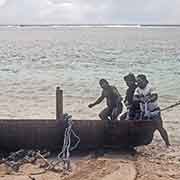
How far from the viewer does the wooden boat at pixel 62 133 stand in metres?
10.0

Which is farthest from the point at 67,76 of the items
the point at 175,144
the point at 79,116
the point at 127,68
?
the point at 175,144

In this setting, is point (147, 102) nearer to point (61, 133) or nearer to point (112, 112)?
point (112, 112)

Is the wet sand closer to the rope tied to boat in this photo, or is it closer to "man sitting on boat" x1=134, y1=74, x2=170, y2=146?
the rope tied to boat

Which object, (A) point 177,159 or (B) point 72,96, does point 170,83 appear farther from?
(A) point 177,159

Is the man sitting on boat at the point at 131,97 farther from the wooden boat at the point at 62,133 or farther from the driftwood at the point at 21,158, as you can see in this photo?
the driftwood at the point at 21,158

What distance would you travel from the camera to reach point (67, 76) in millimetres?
27141

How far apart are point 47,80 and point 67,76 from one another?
2129 mm

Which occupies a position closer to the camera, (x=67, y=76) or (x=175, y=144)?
(x=175, y=144)

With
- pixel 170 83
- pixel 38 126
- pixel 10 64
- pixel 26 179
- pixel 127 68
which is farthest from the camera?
pixel 10 64

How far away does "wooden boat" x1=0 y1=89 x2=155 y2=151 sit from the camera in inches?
394

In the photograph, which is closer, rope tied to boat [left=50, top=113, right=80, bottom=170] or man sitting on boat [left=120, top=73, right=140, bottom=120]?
rope tied to boat [left=50, top=113, right=80, bottom=170]

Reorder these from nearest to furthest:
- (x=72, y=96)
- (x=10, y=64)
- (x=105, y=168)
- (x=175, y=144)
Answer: (x=105, y=168)
(x=175, y=144)
(x=72, y=96)
(x=10, y=64)

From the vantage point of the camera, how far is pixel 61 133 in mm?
10070

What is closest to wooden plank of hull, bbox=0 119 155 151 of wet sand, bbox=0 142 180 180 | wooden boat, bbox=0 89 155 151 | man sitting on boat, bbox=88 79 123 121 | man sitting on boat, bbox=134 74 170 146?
wooden boat, bbox=0 89 155 151
